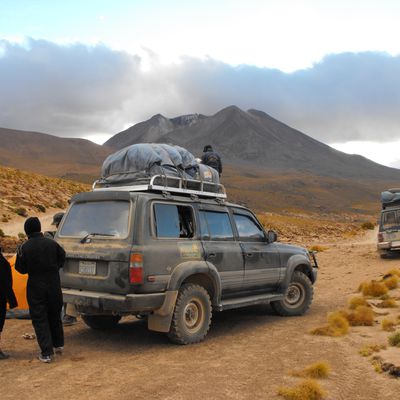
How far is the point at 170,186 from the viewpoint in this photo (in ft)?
25.4

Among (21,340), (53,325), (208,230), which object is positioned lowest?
(21,340)

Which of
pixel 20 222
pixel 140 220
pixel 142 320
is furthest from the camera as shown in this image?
pixel 20 222

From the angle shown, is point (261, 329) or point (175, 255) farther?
point (261, 329)

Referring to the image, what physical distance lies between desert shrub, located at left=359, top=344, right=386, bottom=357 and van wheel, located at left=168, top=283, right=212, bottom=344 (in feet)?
7.07

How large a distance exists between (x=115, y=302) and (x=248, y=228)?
3.01 meters

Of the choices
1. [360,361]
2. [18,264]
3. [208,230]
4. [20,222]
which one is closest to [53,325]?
[18,264]

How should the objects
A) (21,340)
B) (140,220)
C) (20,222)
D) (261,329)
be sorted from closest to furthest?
(140,220) < (21,340) < (261,329) < (20,222)

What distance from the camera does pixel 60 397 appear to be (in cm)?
515

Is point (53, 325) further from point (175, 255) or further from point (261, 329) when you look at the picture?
point (261, 329)

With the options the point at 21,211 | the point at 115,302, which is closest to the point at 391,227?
the point at 115,302

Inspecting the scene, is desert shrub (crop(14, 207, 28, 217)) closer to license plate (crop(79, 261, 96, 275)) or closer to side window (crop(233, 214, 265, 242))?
side window (crop(233, 214, 265, 242))

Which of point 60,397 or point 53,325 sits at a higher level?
point 53,325

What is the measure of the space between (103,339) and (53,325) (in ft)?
4.48

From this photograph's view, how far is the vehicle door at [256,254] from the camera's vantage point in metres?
8.45
